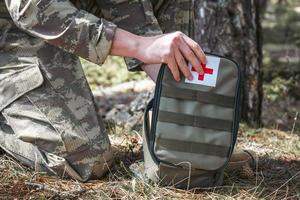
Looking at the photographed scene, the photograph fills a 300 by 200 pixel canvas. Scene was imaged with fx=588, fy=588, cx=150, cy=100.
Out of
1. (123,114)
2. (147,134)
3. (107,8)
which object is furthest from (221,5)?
(147,134)

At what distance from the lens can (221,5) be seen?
4117 mm

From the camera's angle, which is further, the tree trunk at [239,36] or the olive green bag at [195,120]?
the tree trunk at [239,36]

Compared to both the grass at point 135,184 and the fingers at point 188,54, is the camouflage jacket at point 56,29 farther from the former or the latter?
the grass at point 135,184

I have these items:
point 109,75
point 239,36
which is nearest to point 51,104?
point 239,36

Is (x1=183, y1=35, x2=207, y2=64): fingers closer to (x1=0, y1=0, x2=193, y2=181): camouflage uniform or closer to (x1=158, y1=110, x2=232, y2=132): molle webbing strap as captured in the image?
(x1=158, y1=110, x2=232, y2=132): molle webbing strap

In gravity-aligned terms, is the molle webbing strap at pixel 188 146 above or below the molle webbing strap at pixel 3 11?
below

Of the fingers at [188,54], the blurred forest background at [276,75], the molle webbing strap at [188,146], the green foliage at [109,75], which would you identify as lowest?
the green foliage at [109,75]

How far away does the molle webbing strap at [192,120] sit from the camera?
2.54 metres

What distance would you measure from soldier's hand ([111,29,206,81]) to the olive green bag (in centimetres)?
5

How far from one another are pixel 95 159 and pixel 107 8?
765 mm

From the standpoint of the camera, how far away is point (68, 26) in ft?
8.11

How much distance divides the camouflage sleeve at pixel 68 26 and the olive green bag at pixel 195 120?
0.29 meters

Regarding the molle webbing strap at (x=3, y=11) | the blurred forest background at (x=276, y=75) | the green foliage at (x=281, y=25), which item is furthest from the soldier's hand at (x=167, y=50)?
the green foliage at (x=281, y=25)

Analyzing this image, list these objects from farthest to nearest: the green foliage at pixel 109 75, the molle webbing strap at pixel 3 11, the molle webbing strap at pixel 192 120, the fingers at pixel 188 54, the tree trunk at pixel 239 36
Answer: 1. the green foliage at pixel 109 75
2. the tree trunk at pixel 239 36
3. the molle webbing strap at pixel 3 11
4. the molle webbing strap at pixel 192 120
5. the fingers at pixel 188 54
